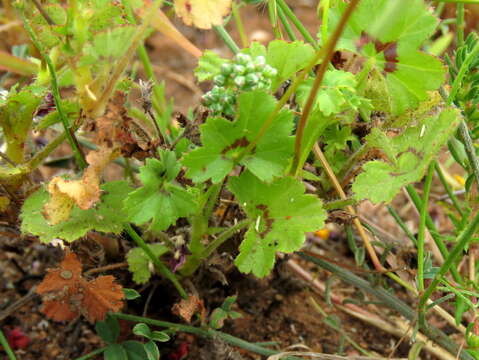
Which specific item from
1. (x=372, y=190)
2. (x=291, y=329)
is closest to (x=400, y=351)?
(x=291, y=329)

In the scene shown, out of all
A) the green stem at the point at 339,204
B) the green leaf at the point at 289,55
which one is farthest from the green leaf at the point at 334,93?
the green stem at the point at 339,204

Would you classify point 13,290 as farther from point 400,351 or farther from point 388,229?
point 388,229

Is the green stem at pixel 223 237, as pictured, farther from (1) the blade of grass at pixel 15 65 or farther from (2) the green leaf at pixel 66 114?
(1) the blade of grass at pixel 15 65

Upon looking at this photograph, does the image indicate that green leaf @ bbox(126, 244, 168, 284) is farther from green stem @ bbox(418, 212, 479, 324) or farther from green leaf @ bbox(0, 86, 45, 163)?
green stem @ bbox(418, 212, 479, 324)

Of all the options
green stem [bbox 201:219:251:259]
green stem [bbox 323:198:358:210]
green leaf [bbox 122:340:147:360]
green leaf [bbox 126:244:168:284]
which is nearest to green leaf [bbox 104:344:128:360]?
green leaf [bbox 122:340:147:360]

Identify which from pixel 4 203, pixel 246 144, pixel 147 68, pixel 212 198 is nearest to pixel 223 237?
pixel 212 198

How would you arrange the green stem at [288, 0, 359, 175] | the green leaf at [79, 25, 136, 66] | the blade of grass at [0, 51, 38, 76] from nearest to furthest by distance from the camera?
1. the green stem at [288, 0, 359, 175]
2. the green leaf at [79, 25, 136, 66]
3. the blade of grass at [0, 51, 38, 76]

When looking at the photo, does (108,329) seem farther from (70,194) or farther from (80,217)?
(70,194)
